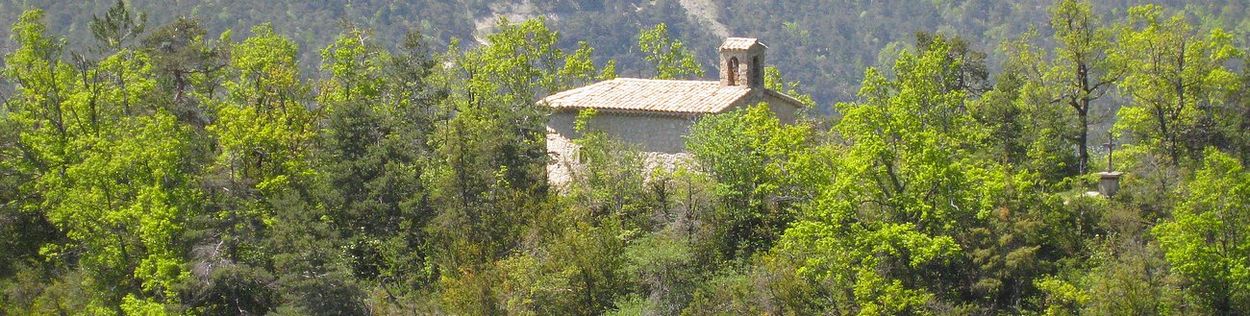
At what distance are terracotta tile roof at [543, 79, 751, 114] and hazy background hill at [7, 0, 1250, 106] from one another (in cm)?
5304

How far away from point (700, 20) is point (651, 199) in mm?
101834

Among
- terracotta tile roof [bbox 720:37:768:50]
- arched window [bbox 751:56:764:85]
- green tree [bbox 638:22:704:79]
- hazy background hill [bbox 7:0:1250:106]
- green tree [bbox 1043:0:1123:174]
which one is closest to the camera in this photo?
terracotta tile roof [bbox 720:37:768:50]

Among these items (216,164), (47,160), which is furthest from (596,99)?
(47,160)

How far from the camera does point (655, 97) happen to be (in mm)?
41938

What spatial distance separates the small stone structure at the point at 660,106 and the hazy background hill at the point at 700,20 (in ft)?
176

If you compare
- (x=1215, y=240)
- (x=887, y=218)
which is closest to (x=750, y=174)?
(x=887, y=218)

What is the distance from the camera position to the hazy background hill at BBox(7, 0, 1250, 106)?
10262 cm

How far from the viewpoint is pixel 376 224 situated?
1586 inches

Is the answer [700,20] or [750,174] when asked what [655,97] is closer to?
[750,174]

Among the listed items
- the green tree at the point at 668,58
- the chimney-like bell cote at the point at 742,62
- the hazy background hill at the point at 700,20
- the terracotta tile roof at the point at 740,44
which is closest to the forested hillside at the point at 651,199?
the chimney-like bell cote at the point at 742,62

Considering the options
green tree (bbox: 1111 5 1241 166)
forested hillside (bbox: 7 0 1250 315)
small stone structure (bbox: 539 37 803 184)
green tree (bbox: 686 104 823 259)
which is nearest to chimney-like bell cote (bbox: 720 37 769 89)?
small stone structure (bbox: 539 37 803 184)

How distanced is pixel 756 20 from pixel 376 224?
99.7 m

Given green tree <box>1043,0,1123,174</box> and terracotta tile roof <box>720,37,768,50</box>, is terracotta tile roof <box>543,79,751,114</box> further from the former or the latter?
green tree <box>1043,0,1123,174</box>

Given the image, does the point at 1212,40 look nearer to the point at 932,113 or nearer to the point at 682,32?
the point at 932,113
